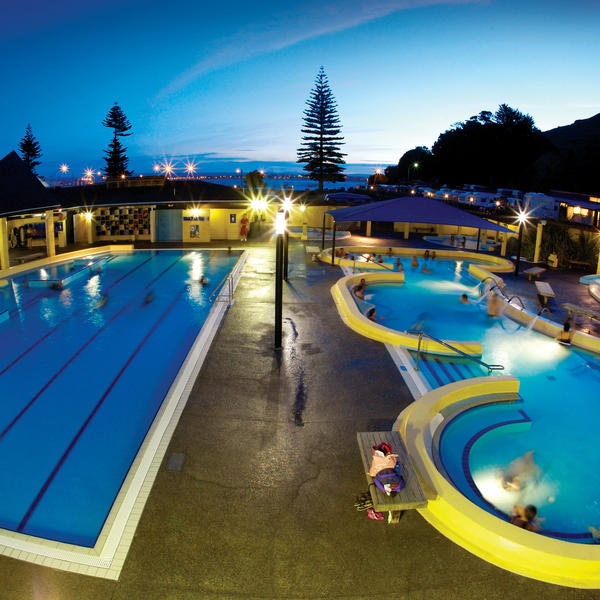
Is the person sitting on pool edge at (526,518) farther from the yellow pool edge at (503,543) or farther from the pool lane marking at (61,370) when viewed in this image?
the pool lane marking at (61,370)

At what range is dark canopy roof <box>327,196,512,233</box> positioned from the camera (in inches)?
609

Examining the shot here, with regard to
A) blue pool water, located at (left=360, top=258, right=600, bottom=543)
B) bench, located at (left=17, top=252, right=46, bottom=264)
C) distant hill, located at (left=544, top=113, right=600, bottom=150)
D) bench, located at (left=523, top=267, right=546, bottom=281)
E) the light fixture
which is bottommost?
blue pool water, located at (left=360, top=258, right=600, bottom=543)

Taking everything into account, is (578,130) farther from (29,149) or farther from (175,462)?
(175,462)

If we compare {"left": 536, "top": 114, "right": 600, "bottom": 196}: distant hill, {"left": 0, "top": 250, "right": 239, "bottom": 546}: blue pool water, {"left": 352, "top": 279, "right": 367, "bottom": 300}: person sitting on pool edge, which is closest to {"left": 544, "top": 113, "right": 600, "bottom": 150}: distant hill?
{"left": 536, "top": 114, "right": 600, "bottom": 196}: distant hill

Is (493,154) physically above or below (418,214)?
above

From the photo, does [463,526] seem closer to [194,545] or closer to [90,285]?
[194,545]

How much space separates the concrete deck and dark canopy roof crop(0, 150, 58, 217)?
42.8 feet

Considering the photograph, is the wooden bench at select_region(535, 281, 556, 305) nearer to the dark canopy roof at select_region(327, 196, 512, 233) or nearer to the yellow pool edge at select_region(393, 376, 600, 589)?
the dark canopy roof at select_region(327, 196, 512, 233)

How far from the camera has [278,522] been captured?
15.9 feet

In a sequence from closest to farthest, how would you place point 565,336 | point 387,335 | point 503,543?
point 503,543 < point 387,335 < point 565,336

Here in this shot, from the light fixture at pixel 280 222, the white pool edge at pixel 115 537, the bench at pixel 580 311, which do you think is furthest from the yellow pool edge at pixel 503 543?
the bench at pixel 580 311

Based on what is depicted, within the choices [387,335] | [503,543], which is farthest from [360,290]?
[503,543]

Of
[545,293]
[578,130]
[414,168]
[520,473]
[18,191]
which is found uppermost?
[578,130]

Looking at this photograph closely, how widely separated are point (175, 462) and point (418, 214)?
13.1 metres
